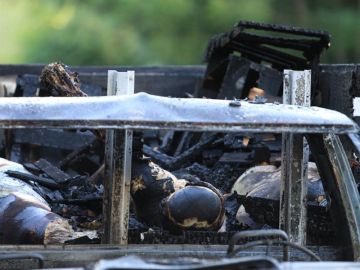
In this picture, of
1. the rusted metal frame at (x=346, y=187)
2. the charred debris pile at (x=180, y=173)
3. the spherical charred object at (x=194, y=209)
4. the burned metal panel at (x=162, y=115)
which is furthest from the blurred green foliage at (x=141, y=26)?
the burned metal panel at (x=162, y=115)

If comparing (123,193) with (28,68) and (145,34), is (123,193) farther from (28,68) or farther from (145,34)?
(145,34)

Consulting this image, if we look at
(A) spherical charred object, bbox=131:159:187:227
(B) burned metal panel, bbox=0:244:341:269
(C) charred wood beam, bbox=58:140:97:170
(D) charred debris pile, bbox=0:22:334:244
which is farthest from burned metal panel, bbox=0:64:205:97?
(B) burned metal panel, bbox=0:244:341:269

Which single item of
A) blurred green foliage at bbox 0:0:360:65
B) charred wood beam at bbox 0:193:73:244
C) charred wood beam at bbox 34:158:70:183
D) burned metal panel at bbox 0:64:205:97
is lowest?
charred wood beam at bbox 0:193:73:244

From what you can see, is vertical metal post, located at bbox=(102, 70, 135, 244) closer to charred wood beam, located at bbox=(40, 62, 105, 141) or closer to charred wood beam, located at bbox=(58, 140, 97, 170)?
charred wood beam, located at bbox=(40, 62, 105, 141)

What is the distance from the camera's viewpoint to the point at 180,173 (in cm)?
788

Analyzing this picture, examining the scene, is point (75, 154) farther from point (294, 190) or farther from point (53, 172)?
point (294, 190)

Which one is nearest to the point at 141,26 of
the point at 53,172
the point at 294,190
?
the point at 53,172

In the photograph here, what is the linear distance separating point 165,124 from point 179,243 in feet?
2.63

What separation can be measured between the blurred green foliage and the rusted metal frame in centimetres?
2426

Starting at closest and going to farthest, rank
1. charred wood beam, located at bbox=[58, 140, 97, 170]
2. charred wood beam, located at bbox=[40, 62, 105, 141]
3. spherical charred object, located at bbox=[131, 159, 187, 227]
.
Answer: spherical charred object, located at bbox=[131, 159, 187, 227]
charred wood beam, located at bbox=[40, 62, 105, 141]
charred wood beam, located at bbox=[58, 140, 97, 170]

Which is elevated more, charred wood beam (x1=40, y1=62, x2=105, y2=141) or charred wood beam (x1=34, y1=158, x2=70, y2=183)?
charred wood beam (x1=40, y1=62, x2=105, y2=141)

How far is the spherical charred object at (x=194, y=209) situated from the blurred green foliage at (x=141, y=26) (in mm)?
24151

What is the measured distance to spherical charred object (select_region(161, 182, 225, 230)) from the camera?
4.75 metres

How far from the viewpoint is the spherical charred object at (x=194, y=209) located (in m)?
4.75
